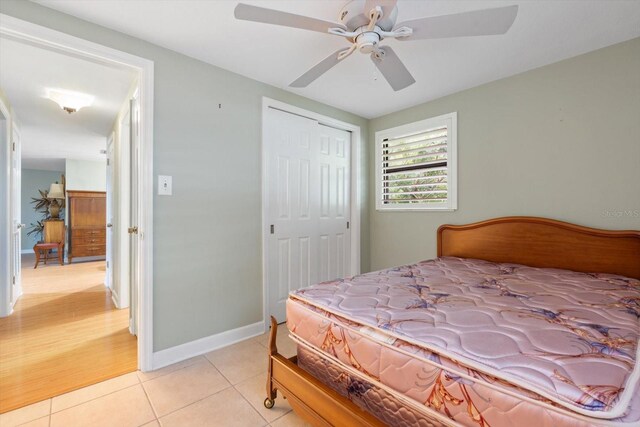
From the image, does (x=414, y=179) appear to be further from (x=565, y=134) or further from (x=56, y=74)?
(x=56, y=74)

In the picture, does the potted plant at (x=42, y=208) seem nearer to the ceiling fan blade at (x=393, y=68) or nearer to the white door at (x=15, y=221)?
the white door at (x=15, y=221)

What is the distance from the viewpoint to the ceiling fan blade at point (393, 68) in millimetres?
1666

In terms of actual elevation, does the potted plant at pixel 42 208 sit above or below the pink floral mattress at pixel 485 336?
above

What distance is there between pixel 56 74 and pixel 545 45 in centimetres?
395

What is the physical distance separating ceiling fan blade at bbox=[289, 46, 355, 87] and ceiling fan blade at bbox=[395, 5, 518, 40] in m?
0.33

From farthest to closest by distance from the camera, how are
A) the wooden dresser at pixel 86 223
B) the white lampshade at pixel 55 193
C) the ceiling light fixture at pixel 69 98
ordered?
the white lampshade at pixel 55 193 < the wooden dresser at pixel 86 223 < the ceiling light fixture at pixel 69 98

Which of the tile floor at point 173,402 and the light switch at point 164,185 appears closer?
the tile floor at point 173,402

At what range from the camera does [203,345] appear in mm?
2324

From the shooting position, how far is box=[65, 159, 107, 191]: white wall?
247 inches

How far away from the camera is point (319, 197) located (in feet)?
10.8

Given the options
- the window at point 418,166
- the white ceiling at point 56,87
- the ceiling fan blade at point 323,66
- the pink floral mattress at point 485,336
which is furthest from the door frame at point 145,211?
the window at point 418,166

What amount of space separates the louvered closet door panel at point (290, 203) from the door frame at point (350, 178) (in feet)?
0.14

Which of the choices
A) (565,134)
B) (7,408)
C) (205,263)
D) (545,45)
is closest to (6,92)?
(205,263)

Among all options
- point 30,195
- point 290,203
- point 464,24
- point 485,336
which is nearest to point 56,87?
point 290,203
